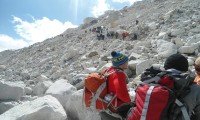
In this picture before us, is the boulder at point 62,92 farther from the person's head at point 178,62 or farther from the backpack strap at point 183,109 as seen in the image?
the backpack strap at point 183,109

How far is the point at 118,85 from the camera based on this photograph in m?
3.24

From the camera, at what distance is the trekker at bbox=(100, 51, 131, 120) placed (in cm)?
324

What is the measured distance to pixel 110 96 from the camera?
337cm

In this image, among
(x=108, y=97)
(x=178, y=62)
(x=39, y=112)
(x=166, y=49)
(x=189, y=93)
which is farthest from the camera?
(x=166, y=49)

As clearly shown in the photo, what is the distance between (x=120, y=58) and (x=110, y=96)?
22.6 inches

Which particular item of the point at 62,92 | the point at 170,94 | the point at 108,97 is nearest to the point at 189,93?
the point at 170,94

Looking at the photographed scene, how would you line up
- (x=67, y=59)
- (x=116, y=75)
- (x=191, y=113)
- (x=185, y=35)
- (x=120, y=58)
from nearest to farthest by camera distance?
(x=191, y=113)
(x=116, y=75)
(x=120, y=58)
(x=185, y=35)
(x=67, y=59)

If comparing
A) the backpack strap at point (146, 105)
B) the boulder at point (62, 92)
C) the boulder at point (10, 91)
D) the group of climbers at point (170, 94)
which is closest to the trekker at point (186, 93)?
the group of climbers at point (170, 94)

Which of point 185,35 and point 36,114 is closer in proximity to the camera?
point 36,114

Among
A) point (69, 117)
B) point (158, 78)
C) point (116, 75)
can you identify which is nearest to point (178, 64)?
point (158, 78)

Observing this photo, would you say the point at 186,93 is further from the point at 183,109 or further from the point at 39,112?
the point at 39,112

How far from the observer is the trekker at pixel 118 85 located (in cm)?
324

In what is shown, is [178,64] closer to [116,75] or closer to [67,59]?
[116,75]

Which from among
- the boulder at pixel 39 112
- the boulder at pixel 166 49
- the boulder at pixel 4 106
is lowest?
the boulder at pixel 4 106
